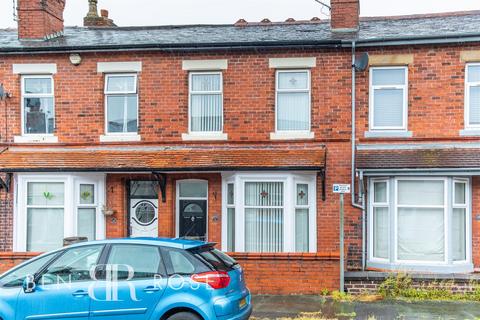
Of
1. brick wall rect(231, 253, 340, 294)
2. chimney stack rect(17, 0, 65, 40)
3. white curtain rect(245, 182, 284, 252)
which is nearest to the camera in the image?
brick wall rect(231, 253, 340, 294)

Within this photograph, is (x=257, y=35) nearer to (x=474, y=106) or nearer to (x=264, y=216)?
(x=264, y=216)

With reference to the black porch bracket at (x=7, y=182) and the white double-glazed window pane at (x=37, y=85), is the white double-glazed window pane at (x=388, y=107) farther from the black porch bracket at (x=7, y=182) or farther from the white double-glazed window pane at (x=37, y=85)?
the black porch bracket at (x=7, y=182)

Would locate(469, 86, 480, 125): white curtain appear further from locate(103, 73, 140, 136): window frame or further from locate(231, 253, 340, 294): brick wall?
locate(103, 73, 140, 136): window frame

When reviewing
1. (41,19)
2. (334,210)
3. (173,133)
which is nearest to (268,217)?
(334,210)

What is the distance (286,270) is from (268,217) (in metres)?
2.12

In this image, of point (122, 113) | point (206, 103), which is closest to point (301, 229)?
point (206, 103)

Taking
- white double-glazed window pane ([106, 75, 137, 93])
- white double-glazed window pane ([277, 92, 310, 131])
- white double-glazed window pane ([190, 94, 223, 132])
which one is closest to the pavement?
white double-glazed window pane ([277, 92, 310, 131])

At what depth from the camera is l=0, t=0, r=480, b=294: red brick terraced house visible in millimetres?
12227

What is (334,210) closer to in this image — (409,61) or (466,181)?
(466,181)

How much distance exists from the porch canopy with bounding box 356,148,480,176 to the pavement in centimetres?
277

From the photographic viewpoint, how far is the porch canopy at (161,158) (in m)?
12.3

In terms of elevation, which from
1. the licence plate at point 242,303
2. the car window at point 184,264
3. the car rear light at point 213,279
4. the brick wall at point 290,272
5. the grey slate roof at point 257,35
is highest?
the grey slate roof at point 257,35

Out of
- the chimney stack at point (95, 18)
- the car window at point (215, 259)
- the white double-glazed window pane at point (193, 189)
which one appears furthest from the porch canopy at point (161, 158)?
the chimney stack at point (95, 18)

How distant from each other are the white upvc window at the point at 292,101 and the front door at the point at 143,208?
3.49 meters
